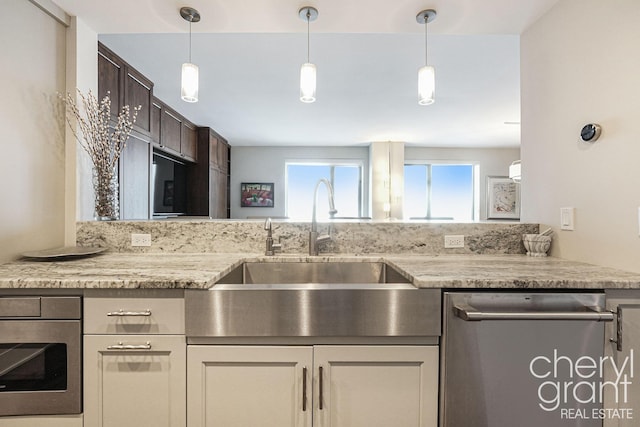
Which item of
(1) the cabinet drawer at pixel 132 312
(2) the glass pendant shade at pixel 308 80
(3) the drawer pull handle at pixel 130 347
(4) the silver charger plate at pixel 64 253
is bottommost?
(3) the drawer pull handle at pixel 130 347

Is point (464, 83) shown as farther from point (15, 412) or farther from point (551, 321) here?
point (15, 412)

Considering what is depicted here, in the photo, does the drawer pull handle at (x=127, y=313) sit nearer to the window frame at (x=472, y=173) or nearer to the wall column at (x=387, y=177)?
the wall column at (x=387, y=177)

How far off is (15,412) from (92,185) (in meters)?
1.07

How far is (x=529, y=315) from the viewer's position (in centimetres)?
98

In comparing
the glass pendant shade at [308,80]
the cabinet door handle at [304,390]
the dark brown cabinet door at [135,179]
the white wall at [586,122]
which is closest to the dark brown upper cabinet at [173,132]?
the dark brown cabinet door at [135,179]

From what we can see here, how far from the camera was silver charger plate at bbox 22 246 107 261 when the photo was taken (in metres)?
1.31

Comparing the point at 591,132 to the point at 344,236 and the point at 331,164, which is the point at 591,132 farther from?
the point at 331,164

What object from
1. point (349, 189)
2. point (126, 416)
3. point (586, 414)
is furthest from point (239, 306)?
point (349, 189)

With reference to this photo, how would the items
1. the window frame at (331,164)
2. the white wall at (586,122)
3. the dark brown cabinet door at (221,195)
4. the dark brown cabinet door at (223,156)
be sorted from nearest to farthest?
the white wall at (586,122)
the dark brown cabinet door at (221,195)
the dark brown cabinet door at (223,156)
the window frame at (331,164)

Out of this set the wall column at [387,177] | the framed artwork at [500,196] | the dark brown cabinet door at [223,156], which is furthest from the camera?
the framed artwork at [500,196]

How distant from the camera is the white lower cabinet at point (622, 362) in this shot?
3.35 feet

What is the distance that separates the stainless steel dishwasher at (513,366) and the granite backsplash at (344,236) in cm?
64

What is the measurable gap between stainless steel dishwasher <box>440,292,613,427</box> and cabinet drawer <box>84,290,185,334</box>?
0.87 metres

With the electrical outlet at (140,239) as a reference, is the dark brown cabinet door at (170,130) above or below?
above
